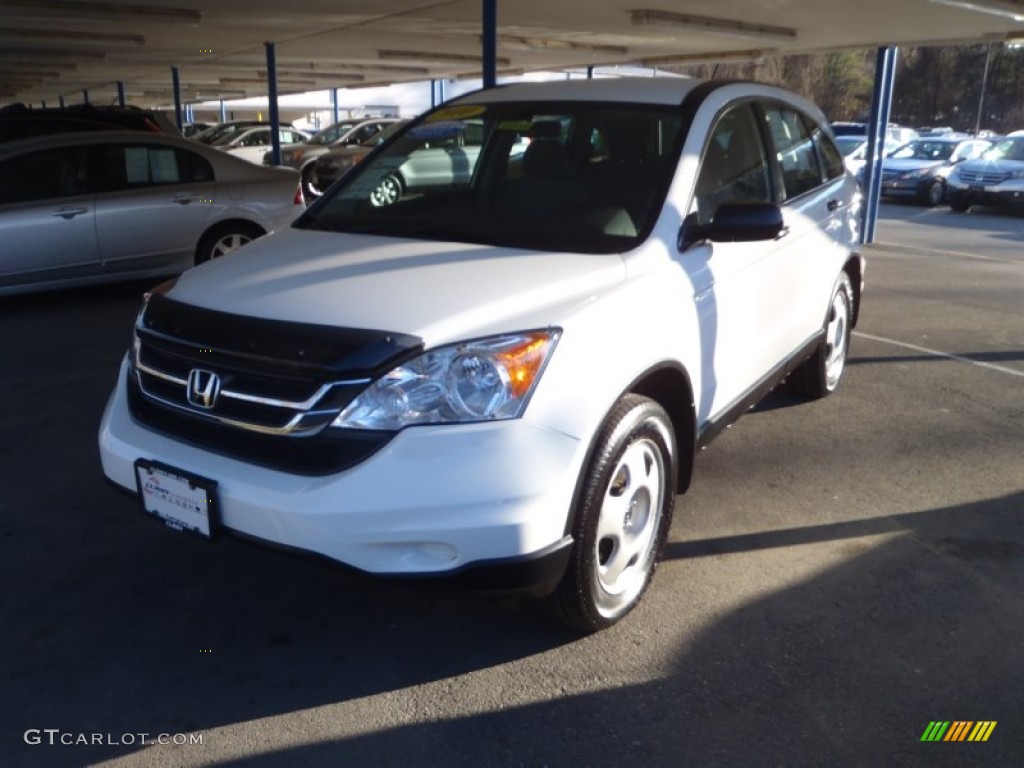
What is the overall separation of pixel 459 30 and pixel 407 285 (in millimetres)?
8769

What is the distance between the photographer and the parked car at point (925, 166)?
18953 mm

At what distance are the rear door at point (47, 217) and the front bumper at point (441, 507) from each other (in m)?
6.01

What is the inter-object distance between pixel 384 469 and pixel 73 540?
6.66 ft

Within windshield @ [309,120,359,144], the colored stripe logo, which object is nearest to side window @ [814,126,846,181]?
the colored stripe logo

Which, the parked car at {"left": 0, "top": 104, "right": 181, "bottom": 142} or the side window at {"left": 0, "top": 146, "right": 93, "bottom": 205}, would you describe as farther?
the parked car at {"left": 0, "top": 104, "right": 181, "bottom": 142}

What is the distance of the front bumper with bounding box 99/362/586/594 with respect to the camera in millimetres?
2547

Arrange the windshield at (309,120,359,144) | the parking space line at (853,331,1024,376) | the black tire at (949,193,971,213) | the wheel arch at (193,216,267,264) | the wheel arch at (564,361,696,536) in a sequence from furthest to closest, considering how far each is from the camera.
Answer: the windshield at (309,120,359,144) → the black tire at (949,193,971,213) → the wheel arch at (193,216,267,264) → the parking space line at (853,331,1024,376) → the wheel arch at (564,361,696,536)

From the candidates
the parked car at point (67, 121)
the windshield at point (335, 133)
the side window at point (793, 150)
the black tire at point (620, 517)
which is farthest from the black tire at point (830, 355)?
the windshield at point (335, 133)

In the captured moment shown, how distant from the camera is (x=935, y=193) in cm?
1892

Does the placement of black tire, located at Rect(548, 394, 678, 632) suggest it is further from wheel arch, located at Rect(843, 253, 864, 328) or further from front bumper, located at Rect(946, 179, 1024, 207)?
front bumper, located at Rect(946, 179, 1024, 207)

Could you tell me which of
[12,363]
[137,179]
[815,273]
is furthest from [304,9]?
[815,273]

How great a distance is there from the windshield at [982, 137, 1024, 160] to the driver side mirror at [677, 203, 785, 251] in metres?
17.4

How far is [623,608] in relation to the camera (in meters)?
3.25

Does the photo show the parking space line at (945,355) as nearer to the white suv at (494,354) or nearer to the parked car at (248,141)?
the white suv at (494,354)
